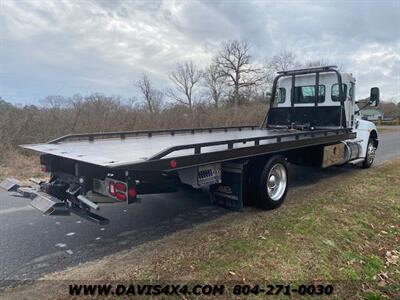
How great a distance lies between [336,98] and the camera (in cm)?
812

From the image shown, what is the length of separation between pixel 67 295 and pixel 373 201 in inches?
219

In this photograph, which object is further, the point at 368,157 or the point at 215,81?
the point at 215,81

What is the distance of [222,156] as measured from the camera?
4.40m

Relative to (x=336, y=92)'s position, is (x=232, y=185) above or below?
below

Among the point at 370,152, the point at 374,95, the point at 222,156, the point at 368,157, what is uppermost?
the point at 374,95

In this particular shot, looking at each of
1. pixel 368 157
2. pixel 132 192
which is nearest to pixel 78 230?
pixel 132 192

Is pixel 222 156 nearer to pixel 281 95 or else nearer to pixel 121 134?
pixel 121 134

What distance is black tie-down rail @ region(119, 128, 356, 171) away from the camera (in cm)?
356

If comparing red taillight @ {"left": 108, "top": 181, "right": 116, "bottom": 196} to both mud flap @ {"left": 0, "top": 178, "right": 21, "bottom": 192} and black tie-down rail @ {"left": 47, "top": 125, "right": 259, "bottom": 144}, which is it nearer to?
mud flap @ {"left": 0, "top": 178, "right": 21, "bottom": 192}

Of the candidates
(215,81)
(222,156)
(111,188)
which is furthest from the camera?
(215,81)

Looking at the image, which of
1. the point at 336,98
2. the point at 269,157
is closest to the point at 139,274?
the point at 269,157

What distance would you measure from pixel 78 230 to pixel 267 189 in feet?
9.82

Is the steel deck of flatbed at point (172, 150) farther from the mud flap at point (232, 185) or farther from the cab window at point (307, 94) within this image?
the cab window at point (307, 94)

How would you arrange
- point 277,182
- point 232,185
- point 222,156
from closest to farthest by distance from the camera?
point 222,156 → point 232,185 → point 277,182
